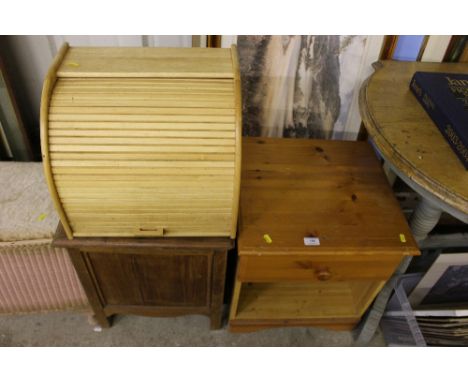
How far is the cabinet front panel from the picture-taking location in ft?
4.63

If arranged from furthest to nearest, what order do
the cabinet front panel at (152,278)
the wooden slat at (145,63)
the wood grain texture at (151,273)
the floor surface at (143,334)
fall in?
the floor surface at (143,334) < the cabinet front panel at (152,278) < the wood grain texture at (151,273) < the wooden slat at (145,63)

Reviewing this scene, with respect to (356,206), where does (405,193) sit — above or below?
below

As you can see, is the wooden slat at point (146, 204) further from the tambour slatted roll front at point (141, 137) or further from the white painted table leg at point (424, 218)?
the white painted table leg at point (424, 218)

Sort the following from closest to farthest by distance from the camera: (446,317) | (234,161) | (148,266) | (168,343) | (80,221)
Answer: (234,161) → (80,221) → (148,266) → (446,317) → (168,343)

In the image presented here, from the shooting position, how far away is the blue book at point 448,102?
1.12 m

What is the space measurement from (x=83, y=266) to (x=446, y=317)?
1497 mm

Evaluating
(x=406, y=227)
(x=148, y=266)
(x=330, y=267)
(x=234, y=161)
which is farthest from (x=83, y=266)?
(x=406, y=227)

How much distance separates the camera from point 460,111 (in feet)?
3.87

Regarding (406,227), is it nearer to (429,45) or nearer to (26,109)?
(429,45)

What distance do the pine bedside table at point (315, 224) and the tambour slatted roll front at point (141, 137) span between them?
0.21 m

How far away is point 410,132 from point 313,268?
1.82ft

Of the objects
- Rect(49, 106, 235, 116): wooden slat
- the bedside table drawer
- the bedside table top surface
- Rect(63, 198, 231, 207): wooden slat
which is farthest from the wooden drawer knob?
Rect(49, 106, 235, 116): wooden slat

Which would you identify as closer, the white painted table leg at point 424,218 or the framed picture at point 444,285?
the white painted table leg at point 424,218

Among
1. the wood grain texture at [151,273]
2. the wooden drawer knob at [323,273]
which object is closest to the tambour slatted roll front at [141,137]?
the wood grain texture at [151,273]
